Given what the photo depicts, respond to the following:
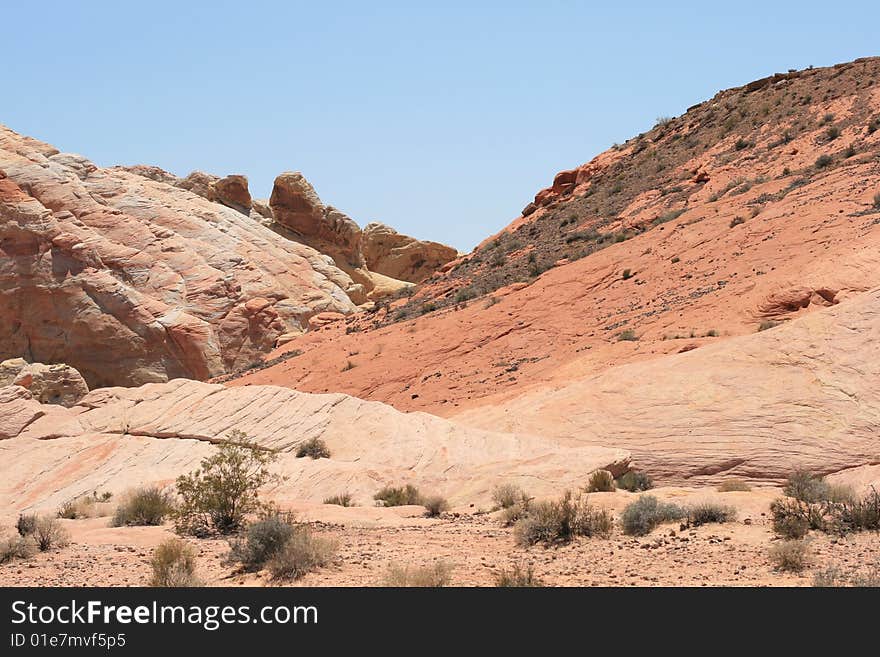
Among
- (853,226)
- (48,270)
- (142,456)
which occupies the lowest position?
(142,456)

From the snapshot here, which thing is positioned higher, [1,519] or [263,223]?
[263,223]

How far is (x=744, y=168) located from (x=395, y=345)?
1664cm

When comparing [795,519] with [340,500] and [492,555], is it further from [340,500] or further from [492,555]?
[340,500]

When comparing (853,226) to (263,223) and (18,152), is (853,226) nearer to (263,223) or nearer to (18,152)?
(18,152)

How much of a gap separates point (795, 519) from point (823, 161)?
2626 cm

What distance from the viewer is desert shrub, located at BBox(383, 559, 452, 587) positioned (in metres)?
8.68

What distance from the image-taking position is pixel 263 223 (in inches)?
2178

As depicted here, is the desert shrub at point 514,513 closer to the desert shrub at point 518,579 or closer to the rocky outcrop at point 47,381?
the desert shrub at point 518,579

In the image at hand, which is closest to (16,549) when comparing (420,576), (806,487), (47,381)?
(420,576)

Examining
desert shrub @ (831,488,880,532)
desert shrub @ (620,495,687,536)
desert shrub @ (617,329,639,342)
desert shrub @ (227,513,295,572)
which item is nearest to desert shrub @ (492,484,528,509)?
desert shrub @ (620,495,687,536)

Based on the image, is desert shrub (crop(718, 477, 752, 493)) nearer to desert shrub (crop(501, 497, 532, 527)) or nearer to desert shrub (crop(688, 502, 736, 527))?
desert shrub (crop(688, 502, 736, 527))

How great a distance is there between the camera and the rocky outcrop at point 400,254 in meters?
64.8
